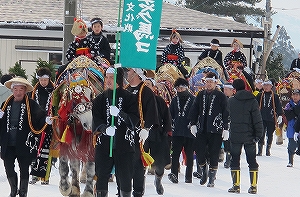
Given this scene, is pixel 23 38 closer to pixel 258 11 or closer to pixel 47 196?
pixel 47 196

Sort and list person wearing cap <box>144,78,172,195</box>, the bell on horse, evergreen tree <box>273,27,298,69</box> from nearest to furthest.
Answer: person wearing cap <box>144,78,172,195</box> → the bell on horse → evergreen tree <box>273,27,298,69</box>

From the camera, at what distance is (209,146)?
45.8ft

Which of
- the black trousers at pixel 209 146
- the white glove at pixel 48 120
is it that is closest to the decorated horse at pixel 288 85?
the black trousers at pixel 209 146

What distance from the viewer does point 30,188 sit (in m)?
13.0

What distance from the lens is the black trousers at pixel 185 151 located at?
46.8ft

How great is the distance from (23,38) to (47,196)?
16173 millimetres

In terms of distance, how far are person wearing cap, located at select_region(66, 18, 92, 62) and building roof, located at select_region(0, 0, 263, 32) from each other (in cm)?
1439

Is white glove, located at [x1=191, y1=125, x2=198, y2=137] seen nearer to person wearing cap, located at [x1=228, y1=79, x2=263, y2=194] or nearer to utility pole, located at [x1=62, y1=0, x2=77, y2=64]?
person wearing cap, located at [x1=228, y1=79, x2=263, y2=194]

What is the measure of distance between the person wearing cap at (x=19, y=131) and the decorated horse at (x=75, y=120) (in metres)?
0.39

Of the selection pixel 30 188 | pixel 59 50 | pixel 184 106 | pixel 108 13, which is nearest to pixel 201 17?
pixel 108 13

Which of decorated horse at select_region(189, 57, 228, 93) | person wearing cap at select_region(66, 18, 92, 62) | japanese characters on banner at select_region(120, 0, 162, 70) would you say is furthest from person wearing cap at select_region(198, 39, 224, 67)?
japanese characters on banner at select_region(120, 0, 162, 70)

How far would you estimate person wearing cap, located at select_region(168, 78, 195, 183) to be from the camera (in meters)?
14.3

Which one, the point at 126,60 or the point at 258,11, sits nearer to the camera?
the point at 126,60

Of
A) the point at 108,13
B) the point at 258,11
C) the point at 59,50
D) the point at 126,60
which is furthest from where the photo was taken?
the point at 258,11
